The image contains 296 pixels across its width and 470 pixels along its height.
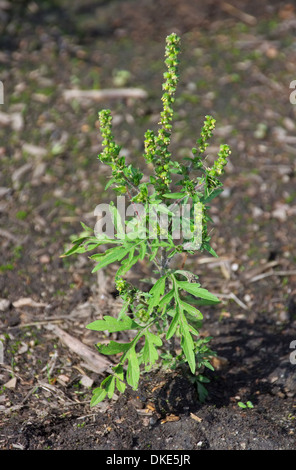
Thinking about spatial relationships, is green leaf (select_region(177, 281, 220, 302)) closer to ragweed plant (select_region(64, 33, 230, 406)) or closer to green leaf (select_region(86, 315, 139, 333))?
ragweed plant (select_region(64, 33, 230, 406))

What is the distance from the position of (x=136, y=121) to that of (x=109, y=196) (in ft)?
3.82

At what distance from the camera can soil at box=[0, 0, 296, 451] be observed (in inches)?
142

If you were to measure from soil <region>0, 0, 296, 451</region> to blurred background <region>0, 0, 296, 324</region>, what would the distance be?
17 millimetres

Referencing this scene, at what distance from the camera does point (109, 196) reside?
5734mm

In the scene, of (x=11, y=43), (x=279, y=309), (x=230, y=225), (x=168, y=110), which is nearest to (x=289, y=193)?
(x=230, y=225)

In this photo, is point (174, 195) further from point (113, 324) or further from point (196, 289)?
point (113, 324)

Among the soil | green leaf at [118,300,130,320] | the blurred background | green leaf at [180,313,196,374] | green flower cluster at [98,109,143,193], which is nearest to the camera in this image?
green flower cluster at [98,109,143,193]

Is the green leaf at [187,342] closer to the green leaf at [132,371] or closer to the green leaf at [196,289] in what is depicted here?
the green leaf at [196,289]

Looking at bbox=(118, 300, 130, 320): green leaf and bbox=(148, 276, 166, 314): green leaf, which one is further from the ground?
bbox=(148, 276, 166, 314): green leaf

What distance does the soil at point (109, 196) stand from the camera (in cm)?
361

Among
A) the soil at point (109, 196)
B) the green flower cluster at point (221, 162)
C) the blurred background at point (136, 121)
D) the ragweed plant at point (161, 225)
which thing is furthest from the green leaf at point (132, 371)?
the blurred background at point (136, 121)

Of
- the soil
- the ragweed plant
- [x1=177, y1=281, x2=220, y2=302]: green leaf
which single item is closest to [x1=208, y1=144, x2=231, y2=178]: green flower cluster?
the ragweed plant

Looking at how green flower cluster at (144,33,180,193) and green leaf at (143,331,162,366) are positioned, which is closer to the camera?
green flower cluster at (144,33,180,193)
